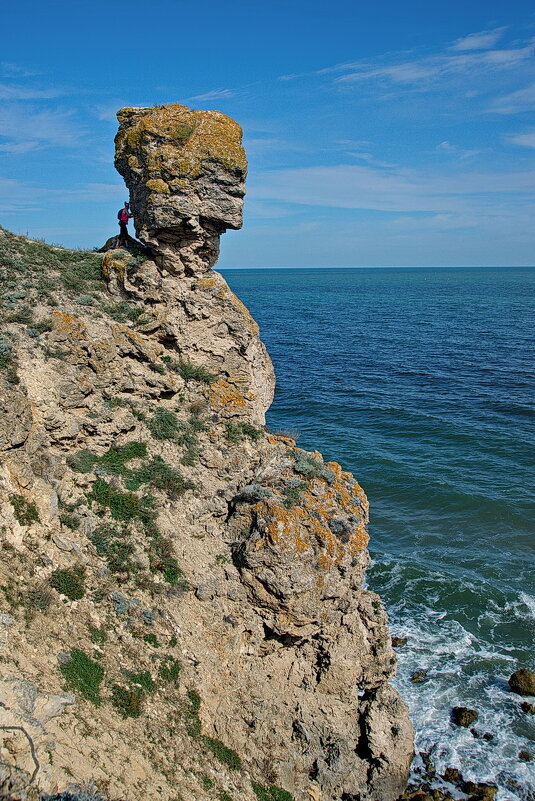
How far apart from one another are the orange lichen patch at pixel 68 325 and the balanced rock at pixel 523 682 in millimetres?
15488

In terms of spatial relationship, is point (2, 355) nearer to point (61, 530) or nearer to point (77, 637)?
point (61, 530)

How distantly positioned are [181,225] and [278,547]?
8.32 metres

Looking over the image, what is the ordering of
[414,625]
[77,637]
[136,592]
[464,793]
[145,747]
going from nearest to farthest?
[145,747] < [77,637] < [136,592] < [464,793] < [414,625]

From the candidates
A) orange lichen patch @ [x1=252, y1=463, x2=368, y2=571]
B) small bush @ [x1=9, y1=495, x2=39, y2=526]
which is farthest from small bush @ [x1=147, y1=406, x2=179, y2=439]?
small bush @ [x1=9, y1=495, x2=39, y2=526]

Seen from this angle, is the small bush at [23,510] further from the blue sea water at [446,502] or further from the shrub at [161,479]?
the blue sea water at [446,502]

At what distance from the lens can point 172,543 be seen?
12.0 m

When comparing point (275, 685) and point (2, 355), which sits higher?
point (2, 355)

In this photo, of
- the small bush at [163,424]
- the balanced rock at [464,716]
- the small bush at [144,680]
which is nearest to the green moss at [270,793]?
the small bush at [144,680]

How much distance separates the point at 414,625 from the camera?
1898 cm

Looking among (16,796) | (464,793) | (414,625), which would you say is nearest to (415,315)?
(414,625)

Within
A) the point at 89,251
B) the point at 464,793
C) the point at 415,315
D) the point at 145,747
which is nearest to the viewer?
the point at 145,747

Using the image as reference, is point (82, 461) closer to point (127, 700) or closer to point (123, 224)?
point (127, 700)

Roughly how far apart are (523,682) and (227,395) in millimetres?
12053

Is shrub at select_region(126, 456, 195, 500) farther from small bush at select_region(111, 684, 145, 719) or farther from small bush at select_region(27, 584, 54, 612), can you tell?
small bush at select_region(111, 684, 145, 719)
